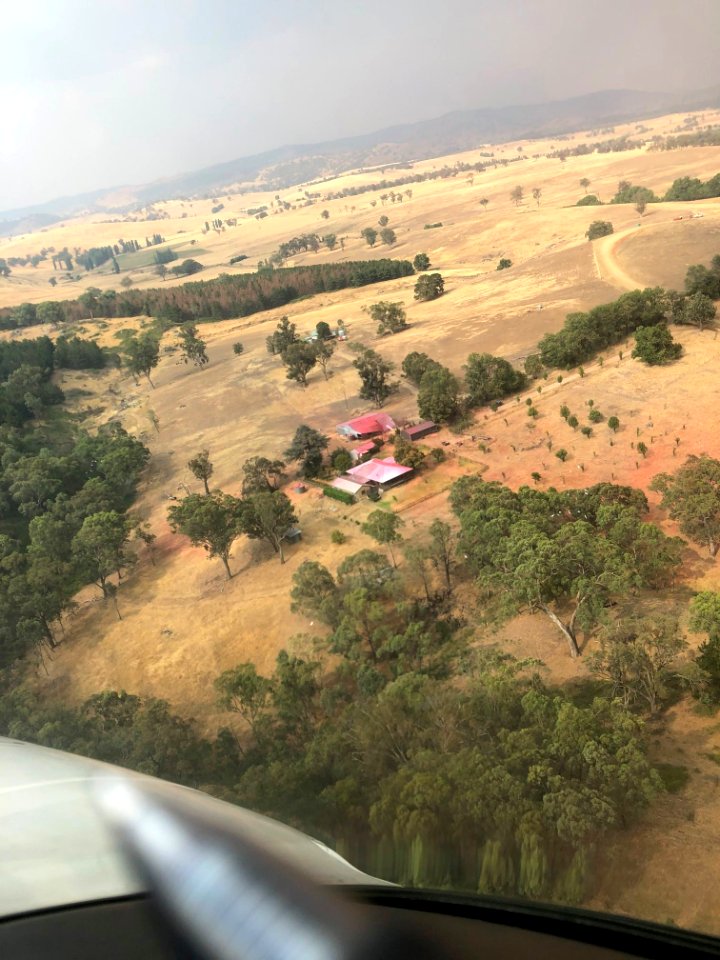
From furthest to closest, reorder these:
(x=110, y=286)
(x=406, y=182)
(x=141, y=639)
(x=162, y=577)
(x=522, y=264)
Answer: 1. (x=406, y=182)
2. (x=110, y=286)
3. (x=522, y=264)
4. (x=162, y=577)
5. (x=141, y=639)

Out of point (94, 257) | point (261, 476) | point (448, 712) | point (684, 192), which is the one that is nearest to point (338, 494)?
point (261, 476)

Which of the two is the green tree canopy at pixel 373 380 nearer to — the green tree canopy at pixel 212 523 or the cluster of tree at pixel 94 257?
the green tree canopy at pixel 212 523

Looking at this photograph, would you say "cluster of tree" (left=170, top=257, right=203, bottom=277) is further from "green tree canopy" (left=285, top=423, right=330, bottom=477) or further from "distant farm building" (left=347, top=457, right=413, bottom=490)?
"distant farm building" (left=347, top=457, right=413, bottom=490)

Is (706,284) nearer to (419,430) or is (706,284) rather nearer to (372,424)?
(419,430)

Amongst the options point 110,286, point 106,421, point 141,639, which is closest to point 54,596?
point 141,639

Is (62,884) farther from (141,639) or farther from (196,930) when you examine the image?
(141,639)

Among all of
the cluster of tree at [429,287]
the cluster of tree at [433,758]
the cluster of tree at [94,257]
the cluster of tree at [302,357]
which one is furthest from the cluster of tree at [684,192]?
the cluster of tree at [94,257]
